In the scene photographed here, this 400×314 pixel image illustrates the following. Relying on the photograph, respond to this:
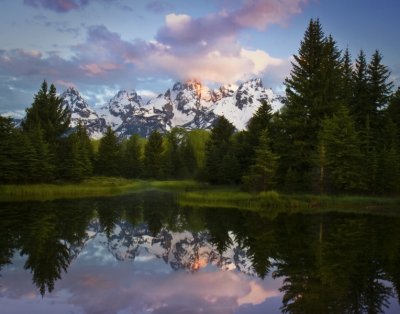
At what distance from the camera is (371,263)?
1514cm

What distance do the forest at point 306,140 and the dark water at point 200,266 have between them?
14.4 metres

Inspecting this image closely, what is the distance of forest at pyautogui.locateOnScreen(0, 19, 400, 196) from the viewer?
41.3 meters

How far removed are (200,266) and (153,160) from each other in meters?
94.5

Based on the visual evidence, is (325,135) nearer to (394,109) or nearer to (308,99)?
(308,99)

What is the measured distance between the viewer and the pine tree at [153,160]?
354 ft

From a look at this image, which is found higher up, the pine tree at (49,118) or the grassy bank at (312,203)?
the pine tree at (49,118)

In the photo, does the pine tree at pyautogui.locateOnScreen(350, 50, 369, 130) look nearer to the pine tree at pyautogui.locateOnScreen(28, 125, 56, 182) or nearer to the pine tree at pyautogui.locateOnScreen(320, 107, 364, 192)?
the pine tree at pyautogui.locateOnScreen(320, 107, 364, 192)

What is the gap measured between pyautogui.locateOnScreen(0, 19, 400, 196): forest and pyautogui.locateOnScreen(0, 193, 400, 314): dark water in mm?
14380

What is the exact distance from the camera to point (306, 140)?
47.2m

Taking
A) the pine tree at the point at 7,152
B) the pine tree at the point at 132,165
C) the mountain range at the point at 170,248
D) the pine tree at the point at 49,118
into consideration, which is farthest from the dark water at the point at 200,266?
the pine tree at the point at 132,165

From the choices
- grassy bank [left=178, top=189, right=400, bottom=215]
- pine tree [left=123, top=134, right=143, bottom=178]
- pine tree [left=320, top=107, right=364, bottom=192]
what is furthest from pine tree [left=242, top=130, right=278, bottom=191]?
pine tree [left=123, top=134, right=143, bottom=178]

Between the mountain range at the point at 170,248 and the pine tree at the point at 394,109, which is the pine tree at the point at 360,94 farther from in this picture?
the mountain range at the point at 170,248

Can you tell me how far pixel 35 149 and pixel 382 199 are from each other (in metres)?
41.7

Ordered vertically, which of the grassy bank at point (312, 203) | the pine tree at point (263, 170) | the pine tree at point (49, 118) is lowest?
the grassy bank at point (312, 203)
